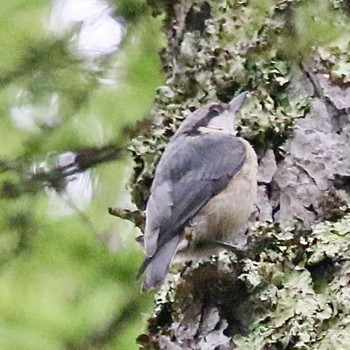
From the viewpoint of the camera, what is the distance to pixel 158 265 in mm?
1625

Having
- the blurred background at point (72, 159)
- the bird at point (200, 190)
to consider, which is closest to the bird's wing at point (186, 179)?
the bird at point (200, 190)

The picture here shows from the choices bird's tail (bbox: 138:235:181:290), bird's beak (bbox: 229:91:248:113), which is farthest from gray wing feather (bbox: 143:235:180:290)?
bird's beak (bbox: 229:91:248:113)

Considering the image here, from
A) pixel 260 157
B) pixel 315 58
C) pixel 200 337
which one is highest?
pixel 315 58

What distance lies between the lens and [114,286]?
215 cm

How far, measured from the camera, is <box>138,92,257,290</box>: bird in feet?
5.77

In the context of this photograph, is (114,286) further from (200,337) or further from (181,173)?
(200,337)

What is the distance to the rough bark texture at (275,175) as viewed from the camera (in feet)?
4.63

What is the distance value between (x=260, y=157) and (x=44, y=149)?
2.37 ft

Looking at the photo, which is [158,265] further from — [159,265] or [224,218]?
[224,218]

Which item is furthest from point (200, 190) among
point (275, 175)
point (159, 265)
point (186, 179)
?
point (159, 265)

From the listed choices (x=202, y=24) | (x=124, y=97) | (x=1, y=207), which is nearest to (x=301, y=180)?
(x=202, y=24)

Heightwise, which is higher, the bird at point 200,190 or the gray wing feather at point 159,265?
the bird at point 200,190

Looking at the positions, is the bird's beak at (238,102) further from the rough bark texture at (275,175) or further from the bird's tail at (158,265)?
the bird's tail at (158,265)

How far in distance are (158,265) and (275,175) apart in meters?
0.34
